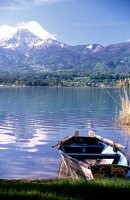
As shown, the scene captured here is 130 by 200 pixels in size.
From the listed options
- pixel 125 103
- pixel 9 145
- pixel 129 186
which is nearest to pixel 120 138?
pixel 125 103

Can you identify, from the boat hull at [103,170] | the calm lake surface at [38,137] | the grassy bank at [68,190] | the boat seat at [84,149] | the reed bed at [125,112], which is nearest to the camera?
the grassy bank at [68,190]

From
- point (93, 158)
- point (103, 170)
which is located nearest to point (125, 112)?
point (93, 158)

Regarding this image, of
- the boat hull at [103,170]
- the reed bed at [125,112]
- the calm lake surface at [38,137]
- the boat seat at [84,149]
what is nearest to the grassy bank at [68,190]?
the boat hull at [103,170]

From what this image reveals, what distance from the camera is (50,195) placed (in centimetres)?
1195

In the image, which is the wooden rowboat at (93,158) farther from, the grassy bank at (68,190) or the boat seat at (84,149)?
the grassy bank at (68,190)

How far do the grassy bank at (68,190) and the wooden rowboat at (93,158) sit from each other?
3.14m

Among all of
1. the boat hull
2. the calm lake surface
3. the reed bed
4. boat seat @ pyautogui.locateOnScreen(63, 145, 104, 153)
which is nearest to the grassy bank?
the boat hull

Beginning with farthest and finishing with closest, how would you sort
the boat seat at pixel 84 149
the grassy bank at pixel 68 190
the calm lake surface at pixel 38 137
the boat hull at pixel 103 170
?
the boat seat at pixel 84 149 < the calm lake surface at pixel 38 137 < the boat hull at pixel 103 170 < the grassy bank at pixel 68 190

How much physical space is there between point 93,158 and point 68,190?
8.33m

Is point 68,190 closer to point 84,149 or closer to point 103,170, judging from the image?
point 103,170

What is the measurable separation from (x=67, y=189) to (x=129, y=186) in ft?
5.62

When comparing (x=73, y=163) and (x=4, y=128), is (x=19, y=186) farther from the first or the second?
(x=4, y=128)

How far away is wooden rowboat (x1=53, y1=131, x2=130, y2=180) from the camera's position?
56.4 feet

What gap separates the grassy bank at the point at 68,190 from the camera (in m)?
11.9
